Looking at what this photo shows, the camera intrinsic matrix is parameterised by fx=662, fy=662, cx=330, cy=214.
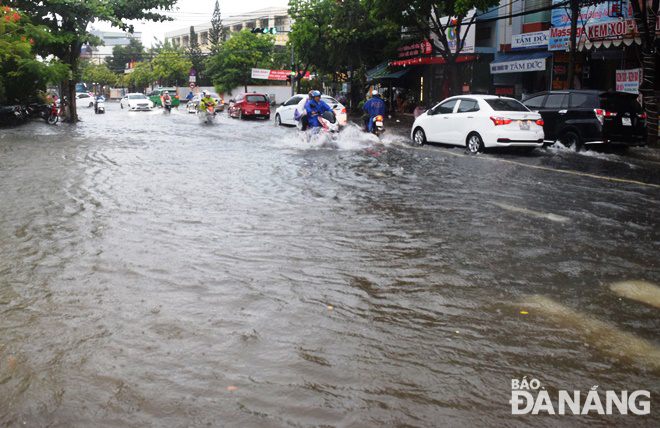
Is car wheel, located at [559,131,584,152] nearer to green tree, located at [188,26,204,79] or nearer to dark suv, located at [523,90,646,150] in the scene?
dark suv, located at [523,90,646,150]

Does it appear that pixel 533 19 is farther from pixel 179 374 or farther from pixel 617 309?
pixel 179 374

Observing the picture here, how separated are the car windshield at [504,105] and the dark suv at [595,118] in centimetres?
124

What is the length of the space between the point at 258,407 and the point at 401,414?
0.77 meters

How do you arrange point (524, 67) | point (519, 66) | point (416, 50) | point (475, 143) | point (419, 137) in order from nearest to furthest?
point (475, 143) → point (419, 137) → point (524, 67) → point (519, 66) → point (416, 50)

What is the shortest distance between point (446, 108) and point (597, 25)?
26.6ft

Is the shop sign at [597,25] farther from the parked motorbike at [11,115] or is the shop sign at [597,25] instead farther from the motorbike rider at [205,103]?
the parked motorbike at [11,115]

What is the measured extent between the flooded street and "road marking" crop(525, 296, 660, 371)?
2cm

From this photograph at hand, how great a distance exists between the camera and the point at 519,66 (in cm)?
2998

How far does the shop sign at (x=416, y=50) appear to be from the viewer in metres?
38.5

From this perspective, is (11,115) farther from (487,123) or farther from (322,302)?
(322,302)

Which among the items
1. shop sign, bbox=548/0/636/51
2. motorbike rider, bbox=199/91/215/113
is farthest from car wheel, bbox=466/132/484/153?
motorbike rider, bbox=199/91/215/113

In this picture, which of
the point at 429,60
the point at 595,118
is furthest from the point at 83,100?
the point at 595,118

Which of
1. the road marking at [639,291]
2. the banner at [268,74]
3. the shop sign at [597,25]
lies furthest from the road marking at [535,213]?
the banner at [268,74]

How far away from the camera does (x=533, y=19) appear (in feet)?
104
